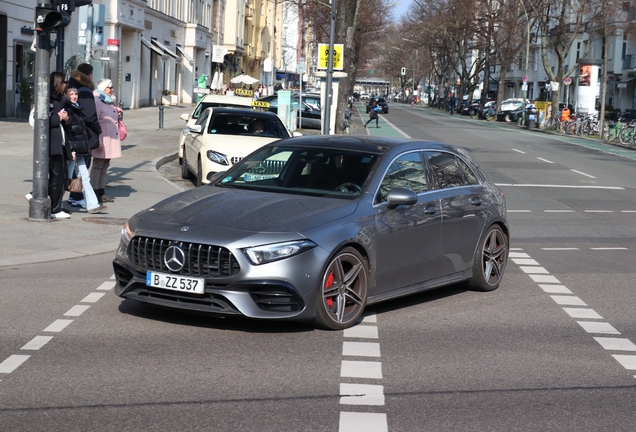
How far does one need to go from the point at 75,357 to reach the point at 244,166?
291 centimetres

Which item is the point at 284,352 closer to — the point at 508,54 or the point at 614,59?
the point at 508,54

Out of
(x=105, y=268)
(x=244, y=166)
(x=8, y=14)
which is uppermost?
(x=8, y=14)

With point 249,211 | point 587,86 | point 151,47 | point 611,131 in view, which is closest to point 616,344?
point 249,211

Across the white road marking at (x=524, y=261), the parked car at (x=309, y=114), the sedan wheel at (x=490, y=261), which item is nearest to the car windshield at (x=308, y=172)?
the sedan wheel at (x=490, y=261)

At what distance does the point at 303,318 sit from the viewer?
22.9 feet

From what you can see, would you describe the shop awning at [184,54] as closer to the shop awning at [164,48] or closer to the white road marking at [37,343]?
the shop awning at [164,48]

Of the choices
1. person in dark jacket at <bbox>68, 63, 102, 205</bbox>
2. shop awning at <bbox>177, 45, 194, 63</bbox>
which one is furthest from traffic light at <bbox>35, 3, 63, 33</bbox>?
→ shop awning at <bbox>177, 45, 194, 63</bbox>

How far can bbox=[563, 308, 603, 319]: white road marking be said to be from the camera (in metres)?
8.22

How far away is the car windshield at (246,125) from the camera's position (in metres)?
18.1

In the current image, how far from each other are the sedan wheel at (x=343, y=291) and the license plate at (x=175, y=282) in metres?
0.86

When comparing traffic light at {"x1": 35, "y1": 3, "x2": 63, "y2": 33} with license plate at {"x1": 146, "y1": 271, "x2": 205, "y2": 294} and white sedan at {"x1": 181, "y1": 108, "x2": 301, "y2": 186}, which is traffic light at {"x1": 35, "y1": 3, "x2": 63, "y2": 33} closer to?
white sedan at {"x1": 181, "y1": 108, "x2": 301, "y2": 186}

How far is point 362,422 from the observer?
5.03m

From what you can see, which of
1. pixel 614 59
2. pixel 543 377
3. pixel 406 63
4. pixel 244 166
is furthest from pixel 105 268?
pixel 406 63

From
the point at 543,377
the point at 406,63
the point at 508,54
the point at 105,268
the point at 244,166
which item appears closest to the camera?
the point at 543,377
